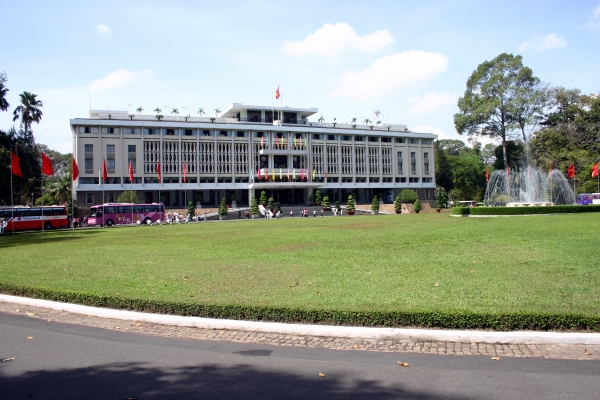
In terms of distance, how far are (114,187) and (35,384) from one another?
6182 centimetres

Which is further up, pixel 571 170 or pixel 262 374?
pixel 571 170

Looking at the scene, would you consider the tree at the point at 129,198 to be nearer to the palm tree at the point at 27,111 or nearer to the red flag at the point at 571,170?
the palm tree at the point at 27,111

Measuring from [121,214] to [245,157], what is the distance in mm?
26338

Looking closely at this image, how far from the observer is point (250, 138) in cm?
7156

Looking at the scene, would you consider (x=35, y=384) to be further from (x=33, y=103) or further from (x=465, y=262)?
(x=33, y=103)

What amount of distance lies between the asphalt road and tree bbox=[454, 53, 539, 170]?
57285mm

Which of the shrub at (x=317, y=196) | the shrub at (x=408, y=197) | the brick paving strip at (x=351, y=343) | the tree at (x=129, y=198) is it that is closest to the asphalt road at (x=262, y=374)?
the brick paving strip at (x=351, y=343)

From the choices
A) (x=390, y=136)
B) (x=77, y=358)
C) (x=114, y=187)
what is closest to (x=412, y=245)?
(x=77, y=358)

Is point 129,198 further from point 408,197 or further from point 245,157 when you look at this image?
point 408,197

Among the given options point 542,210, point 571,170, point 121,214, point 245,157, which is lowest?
point 542,210

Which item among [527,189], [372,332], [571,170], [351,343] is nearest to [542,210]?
[527,189]

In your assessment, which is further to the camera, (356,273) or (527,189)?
(527,189)

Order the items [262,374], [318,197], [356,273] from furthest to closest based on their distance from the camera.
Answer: [318,197] → [356,273] → [262,374]

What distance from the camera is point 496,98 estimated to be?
5797 centimetres
